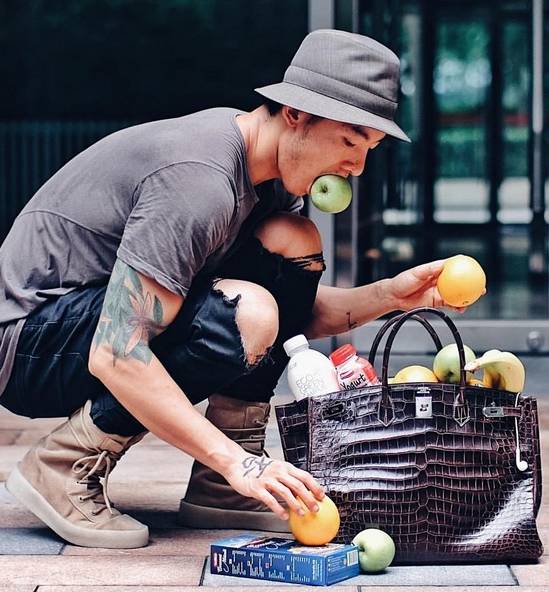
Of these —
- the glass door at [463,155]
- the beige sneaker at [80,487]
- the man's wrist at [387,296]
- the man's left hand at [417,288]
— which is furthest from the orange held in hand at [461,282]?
the glass door at [463,155]

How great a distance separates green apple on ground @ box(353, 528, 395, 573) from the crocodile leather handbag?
37 mm

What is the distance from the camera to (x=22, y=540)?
288cm

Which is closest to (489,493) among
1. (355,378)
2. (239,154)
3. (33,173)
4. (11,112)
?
(355,378)

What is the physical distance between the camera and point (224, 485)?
3.04 m

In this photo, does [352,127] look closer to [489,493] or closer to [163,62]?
[489,493]

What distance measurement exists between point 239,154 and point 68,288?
49cm

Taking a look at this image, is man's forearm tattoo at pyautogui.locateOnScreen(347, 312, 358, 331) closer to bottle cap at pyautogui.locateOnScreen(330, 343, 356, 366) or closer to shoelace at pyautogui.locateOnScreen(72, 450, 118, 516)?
bottle cap at pyautogui.locateOnScreen(330, 343, 356, 366)

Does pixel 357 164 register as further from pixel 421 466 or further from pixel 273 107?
pixel 421 466

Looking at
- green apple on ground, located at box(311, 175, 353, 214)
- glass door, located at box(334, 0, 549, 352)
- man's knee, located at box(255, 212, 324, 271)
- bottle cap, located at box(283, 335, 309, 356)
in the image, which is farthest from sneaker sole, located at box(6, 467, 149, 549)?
glass door, located at box(334, 0, 549, 352)

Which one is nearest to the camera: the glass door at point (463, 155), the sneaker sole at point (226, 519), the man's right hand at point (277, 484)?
the man's right hand at point (277, 484)

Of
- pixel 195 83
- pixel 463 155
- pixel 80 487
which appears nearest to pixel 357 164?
pixel 80 487

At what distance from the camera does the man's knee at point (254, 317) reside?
2725 millimetres

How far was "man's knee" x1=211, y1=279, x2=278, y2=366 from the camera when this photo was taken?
8.94 ft

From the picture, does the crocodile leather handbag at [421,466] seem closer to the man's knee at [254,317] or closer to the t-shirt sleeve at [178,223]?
the man's knee at [254,317]
